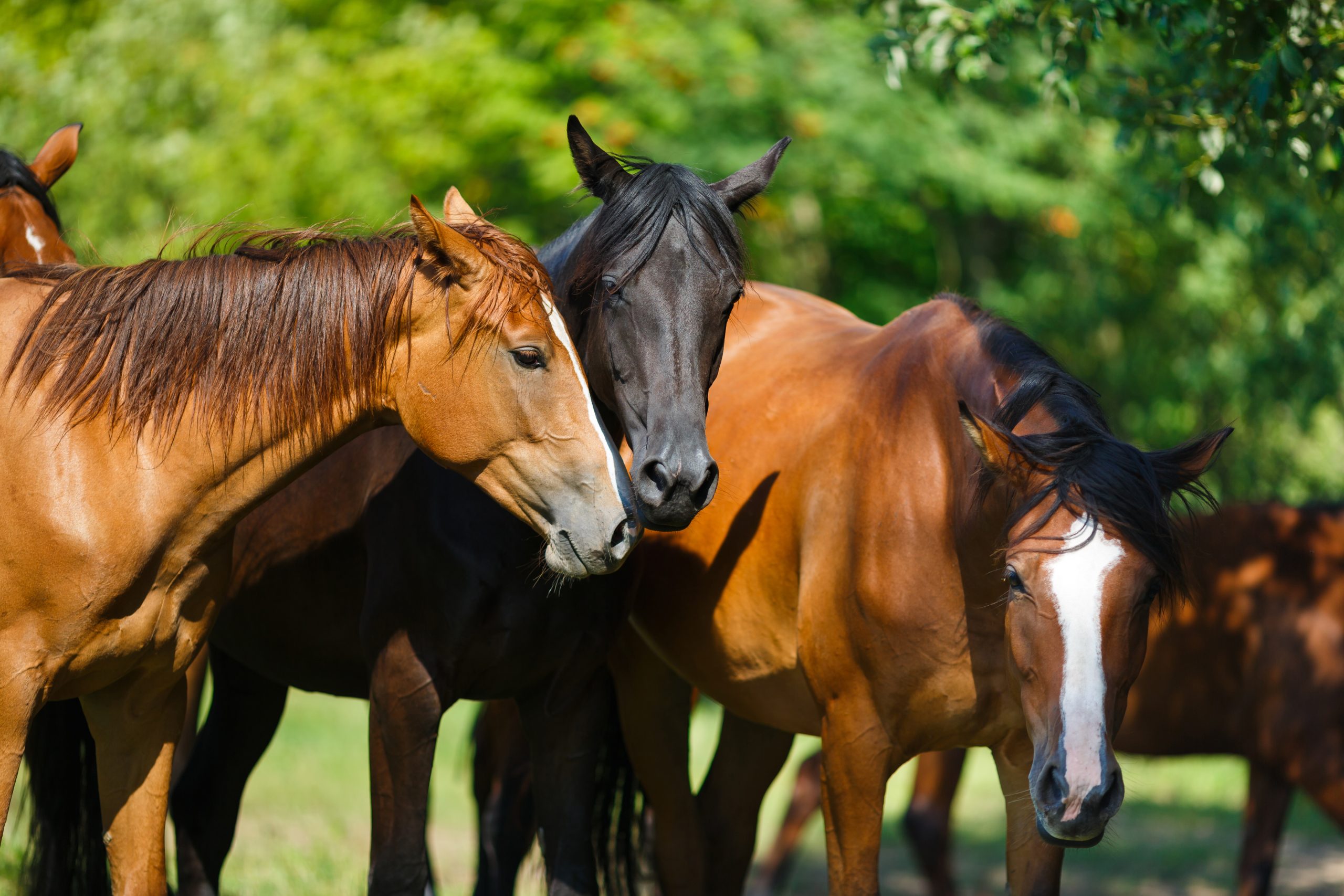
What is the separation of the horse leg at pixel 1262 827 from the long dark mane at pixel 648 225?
403 centimetres

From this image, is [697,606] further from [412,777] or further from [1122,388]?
[1122,388]

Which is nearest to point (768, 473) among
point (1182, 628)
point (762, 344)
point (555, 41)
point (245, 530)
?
point (762, 344)

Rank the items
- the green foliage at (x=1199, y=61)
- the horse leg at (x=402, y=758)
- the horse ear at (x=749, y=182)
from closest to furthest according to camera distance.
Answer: the horse leg at (x=402, y=758) < the horse ear at (x=749, y=182) < the green foliage at (x=1199, y=61)

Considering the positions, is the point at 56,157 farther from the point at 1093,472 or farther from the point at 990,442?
the point at 1093,472

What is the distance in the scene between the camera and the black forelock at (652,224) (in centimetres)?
344

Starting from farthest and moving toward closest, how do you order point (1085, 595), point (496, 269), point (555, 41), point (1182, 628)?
1. point (555, 41)
2. point (1182, 628)
3. point (496, 269)
4. point (1085, 595)

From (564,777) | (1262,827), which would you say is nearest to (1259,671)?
(1262,827)

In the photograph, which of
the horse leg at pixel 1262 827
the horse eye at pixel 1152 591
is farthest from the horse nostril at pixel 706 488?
the horse leg at pixel 1262 827

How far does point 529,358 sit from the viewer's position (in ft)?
10.3

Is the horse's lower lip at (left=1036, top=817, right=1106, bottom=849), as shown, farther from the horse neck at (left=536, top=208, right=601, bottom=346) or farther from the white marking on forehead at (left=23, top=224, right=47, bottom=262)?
the white marking on forehead at (left=23, top=224, right=47, bottom=262)

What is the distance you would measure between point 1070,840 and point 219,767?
11.2 feet

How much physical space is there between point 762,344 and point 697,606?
1146 millimetres

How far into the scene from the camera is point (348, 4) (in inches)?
602

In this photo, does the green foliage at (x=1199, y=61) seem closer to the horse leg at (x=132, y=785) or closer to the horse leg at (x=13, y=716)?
the horse leg at (x=132, y=785)
